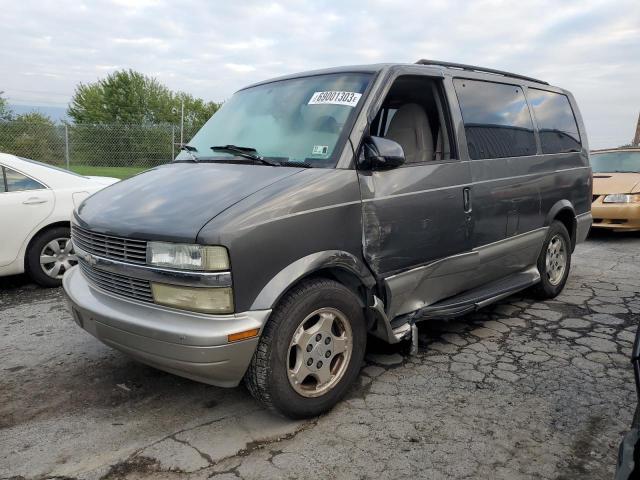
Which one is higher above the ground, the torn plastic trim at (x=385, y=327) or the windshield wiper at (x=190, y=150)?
the windshield wiper at (x=190, y=150)


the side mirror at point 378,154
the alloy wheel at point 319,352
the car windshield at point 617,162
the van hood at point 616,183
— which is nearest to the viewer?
the alloy wheel at point 319,352

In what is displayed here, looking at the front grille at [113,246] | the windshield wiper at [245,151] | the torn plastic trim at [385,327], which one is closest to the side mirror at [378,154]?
the windshield wiper at [245,151]

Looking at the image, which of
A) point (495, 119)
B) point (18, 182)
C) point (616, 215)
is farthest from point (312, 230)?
point (616, 215)

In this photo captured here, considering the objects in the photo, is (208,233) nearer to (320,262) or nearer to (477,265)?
(320,262)

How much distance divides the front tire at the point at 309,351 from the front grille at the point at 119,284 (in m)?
0.64

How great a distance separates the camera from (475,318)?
460cm

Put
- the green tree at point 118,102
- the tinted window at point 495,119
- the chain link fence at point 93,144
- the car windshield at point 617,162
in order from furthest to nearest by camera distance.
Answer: the green tree at point 118,102
the chain link fence at point 93,144
the car windshield at point 617,162
the tinted window at point 495,119

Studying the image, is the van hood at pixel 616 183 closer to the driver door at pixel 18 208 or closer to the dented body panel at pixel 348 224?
the dented body panel at pixel 348 224

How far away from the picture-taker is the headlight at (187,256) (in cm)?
246

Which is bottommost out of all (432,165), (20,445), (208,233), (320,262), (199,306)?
(20,445)

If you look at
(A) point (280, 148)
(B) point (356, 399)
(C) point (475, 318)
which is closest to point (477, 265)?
(C) point (475, 318)

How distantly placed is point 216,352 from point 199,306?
0.23 meters

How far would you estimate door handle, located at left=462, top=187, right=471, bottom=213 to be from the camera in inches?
147

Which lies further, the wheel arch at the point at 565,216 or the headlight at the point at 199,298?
the wheel arch at the point at 565,216
